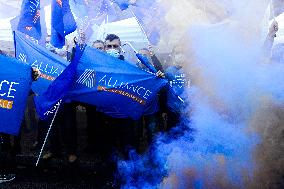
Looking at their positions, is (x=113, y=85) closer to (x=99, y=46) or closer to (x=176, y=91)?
(x=176, y=91)

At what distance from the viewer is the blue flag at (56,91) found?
5.03 metres

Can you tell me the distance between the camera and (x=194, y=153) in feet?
15.0

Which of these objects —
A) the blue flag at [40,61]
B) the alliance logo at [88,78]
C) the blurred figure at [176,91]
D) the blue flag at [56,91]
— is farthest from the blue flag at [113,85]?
the blue flag at [40,61]

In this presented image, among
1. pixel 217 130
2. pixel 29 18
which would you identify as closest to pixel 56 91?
pixel 217 130

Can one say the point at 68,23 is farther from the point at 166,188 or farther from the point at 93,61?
the point at 166,188

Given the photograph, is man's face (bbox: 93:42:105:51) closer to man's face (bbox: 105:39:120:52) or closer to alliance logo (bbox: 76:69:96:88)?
man's face (bbox: 105:39:120:52)

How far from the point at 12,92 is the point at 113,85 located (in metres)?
1.52

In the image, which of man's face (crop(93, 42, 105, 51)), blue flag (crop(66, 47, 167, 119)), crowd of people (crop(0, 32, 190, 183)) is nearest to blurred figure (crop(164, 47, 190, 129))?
crowd of people (crop(0, 32, 190, 183))

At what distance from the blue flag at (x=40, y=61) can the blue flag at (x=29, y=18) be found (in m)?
1.29

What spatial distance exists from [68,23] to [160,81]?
2289mm

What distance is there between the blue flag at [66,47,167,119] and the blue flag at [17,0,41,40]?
2276mm

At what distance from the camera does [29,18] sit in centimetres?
702

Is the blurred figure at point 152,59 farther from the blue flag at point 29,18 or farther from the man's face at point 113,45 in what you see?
the blue flag at point 29,18

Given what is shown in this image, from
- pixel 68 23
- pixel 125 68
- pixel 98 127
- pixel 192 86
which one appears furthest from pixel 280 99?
pixel 68 23
